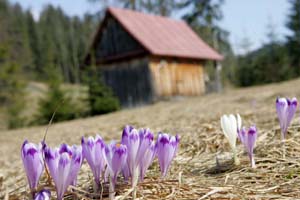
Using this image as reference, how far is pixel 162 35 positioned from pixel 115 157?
20.1m

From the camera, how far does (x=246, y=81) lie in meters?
32.9

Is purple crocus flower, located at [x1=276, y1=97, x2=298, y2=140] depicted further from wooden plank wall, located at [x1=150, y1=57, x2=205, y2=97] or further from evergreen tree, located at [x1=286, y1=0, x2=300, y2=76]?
evergreen tree, located at [x1=286, y1=0, x2=300, y2=76]

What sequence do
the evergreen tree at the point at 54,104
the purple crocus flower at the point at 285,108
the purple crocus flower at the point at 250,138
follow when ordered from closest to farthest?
the purple crocus flower at the point at 250,138 → the purple crocus flower at the point at 285,108 → the evergreen tree at the point at 54,104

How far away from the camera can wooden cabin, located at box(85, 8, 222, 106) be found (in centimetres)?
1902

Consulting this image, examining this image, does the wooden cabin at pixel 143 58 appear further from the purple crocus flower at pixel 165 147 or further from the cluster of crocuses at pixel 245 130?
the purple crocus flower at pixel 165 147

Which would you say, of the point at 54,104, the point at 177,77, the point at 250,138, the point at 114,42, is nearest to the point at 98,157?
the point at 250,138

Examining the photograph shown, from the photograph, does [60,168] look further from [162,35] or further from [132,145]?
[162,35]

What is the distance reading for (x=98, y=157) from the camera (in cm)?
121

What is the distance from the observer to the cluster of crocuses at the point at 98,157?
3.58 feet

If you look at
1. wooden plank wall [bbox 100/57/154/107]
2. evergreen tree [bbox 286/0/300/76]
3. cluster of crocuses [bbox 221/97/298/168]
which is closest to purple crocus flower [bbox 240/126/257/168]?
cluster of crocuses [bbox 221/97/298/168]

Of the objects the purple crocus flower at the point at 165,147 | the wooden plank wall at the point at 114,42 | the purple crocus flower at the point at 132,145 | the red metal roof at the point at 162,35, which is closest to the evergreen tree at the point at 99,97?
the wooden plank wall at the point at 114,42

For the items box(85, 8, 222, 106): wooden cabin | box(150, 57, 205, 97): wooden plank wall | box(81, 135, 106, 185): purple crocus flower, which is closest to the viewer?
box(81, 135, 106, 185): purple crocus flower

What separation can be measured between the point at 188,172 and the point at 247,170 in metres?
0.27

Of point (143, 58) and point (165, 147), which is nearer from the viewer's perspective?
point (165, 147)
